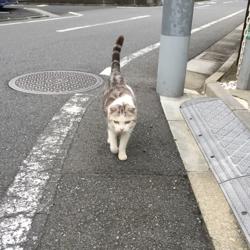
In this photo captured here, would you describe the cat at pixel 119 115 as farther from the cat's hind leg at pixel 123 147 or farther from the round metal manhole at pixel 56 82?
the round metal manhole at pixel 56 82

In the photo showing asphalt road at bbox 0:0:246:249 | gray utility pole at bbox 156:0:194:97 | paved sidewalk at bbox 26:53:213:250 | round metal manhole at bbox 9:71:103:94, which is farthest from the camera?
round metal manhole at bbox 9:71:103:94

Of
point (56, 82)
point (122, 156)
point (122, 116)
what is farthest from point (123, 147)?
point (56, 82)

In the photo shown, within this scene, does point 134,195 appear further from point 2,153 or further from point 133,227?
point 2,153

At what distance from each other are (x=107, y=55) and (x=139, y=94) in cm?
271

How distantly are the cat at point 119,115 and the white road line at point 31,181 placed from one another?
506 millimetres

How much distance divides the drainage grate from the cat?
0.76 m

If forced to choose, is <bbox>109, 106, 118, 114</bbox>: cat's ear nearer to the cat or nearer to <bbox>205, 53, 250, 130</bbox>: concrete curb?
the cat

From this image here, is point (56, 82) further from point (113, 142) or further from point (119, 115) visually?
point (119, 115)

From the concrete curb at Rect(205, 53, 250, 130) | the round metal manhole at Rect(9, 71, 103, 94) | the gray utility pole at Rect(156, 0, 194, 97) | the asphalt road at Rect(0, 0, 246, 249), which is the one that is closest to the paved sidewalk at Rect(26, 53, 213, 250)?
the asphalt road at Rect(0, 0, 246, 249)

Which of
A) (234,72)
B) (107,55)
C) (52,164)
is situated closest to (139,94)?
(234,72)

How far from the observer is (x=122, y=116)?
310cm

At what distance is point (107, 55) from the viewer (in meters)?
7.58

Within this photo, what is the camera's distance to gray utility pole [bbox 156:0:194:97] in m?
4.57

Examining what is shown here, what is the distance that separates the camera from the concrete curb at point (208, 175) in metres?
2.39
